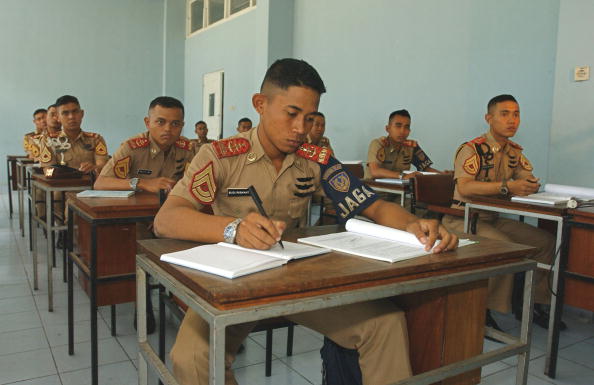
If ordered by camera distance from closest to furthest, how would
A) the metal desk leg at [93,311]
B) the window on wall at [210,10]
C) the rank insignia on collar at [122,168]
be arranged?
the metal desk leg at [93,311] → the rank insignia on collar at [122,168] → the window on wall at [210,10]

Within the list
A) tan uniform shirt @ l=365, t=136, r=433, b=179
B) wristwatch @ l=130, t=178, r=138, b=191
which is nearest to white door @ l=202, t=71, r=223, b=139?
tan uniform shirt @ l=365, t=136, r=433, b=179

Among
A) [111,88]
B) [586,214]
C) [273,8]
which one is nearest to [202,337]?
[586,214]

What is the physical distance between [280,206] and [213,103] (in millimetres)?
7246

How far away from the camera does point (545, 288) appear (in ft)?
8.14

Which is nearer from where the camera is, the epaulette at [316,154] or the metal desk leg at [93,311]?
the epaulette at [316,154]

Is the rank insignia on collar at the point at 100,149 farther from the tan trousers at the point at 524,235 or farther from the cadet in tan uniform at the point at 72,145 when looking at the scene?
the tan trousers at the point at 524,235

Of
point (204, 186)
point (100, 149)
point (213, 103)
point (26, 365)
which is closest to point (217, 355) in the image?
point (204, 186)

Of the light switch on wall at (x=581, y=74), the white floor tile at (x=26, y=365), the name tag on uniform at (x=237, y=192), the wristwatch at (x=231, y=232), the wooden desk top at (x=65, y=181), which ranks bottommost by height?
the white floor tile at (x=26, y=365)

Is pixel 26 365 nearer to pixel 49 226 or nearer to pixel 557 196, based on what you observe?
pixel 49 226

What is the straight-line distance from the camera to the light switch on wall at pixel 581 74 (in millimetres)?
2879

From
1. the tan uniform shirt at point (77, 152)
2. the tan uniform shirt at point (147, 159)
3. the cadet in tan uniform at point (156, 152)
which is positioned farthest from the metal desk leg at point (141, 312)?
the tan uniform shirt at point (77, 152)

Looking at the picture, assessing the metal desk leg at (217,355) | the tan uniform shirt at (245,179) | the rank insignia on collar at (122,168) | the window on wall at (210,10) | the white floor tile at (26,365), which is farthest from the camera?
the window on wall at (210,10)

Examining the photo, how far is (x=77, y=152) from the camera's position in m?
3.90

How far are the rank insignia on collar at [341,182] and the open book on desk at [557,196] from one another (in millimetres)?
983
